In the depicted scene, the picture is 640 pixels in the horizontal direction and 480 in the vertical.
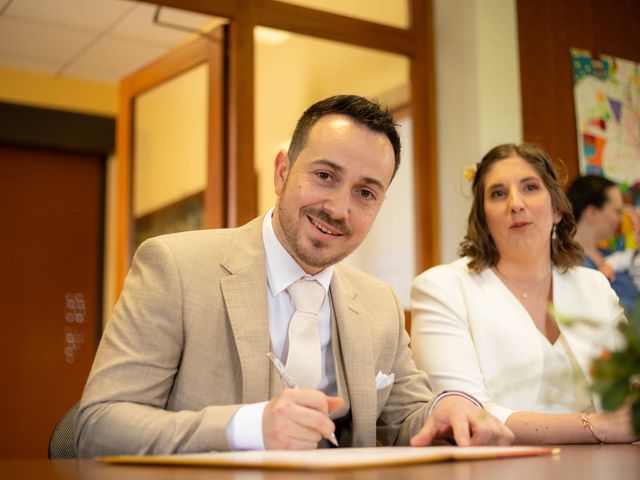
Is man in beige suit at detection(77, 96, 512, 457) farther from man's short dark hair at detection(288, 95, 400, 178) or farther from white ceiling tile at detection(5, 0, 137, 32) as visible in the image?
white ceiling tile at detection(5, 0, 137, 32)

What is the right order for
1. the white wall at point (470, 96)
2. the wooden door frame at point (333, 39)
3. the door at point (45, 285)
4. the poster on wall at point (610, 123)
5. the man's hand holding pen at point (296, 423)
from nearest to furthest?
1. the man's hand holding pen at point (296, 423)
2. the wooden door frame at point (333, 39)
3. the white wall at point (470, 96)
4. the poster on wall at point (610, 123)
5. the door at point (45, 285)

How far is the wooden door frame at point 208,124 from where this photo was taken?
359 cm

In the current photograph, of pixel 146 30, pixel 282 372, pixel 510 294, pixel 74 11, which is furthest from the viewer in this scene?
pixel 146 30

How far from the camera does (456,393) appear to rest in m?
1.56

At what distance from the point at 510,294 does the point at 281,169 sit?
839mm

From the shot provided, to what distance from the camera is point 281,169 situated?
5.94 feet

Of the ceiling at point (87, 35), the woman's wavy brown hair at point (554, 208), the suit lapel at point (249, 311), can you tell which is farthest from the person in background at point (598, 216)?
the suit lapel at point (249, 311)

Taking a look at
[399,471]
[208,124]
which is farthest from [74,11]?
[399,471]

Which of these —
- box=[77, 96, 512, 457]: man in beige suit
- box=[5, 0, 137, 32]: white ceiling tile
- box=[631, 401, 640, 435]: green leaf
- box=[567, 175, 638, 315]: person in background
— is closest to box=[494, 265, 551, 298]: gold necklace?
box=[77, 96, 512, 457]: man in beige suit

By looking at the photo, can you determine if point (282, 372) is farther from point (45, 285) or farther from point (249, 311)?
point (45, 285)

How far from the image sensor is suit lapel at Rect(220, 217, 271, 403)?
58.6 inches

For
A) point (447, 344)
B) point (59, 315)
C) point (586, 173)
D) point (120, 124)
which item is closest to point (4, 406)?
point (59, 315)

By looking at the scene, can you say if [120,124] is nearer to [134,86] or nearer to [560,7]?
[134,86]

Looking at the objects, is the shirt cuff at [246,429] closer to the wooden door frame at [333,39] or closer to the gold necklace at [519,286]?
the gold necklace at [519,286]
